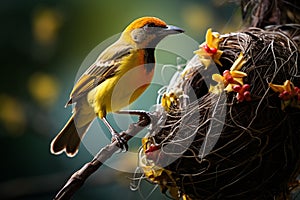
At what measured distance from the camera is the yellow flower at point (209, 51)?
5.70 feet

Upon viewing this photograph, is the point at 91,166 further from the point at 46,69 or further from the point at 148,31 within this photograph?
the point at 46,69

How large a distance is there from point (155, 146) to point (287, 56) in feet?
1.49

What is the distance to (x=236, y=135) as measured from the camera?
64.0 inches

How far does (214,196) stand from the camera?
5.53 ft

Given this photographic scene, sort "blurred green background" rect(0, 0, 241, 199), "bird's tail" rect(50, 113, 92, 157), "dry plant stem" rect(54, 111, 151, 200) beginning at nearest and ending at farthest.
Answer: "dry plant stem" rect(54, 111, 151, 200) → "bird's tail" rect(50, 113, 92, 157) → "blurred green background" rect(0, 0, 241, 199)

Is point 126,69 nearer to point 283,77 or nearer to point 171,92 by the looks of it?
point 171,92

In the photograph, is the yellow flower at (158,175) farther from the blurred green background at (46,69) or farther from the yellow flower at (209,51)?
the blurred green background at (46,69)

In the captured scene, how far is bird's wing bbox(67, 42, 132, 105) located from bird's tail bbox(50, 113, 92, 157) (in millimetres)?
133

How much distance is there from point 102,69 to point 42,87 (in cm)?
115

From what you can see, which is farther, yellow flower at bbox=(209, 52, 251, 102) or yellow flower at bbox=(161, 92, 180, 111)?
yellow flower at bbox=(161, 92, 180, 111)

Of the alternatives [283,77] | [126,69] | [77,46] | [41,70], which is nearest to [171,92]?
[126,69]

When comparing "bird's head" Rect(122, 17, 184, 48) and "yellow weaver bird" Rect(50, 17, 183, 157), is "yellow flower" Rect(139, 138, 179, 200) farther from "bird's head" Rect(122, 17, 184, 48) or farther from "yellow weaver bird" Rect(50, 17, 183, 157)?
"bird's head" Rect(122, 17, 184, 48)

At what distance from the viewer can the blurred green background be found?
2493mm

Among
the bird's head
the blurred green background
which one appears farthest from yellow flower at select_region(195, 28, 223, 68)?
the blurred green background
